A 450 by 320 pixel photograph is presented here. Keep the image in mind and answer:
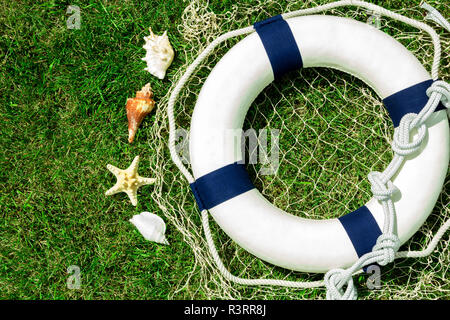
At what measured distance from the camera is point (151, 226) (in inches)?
58.4

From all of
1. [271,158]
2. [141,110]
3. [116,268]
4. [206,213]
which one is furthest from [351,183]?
[116,268]

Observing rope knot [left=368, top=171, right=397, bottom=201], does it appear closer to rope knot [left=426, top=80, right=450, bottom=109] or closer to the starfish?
rope knot [left=426, top=80, right=450, bottom=109]

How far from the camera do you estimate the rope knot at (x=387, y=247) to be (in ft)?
3.95

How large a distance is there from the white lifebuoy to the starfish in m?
0.25

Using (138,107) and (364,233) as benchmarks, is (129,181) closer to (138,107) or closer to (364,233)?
(138,107)

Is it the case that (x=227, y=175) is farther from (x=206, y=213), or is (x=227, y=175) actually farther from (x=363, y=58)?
(x=363, y=58)

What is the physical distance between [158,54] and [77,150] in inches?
18.1

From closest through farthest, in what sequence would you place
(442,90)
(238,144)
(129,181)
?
(442,90) → (238,144) → (129,181)

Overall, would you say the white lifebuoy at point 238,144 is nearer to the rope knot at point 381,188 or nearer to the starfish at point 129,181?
the rope knot at point 381,188

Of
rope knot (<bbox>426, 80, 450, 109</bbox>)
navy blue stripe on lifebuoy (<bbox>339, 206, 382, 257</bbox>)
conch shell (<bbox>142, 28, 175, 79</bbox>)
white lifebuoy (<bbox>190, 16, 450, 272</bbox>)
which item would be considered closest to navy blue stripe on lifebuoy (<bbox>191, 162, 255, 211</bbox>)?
white lifebuoy (<bbox>190, 16, 450, 272</bbox>)

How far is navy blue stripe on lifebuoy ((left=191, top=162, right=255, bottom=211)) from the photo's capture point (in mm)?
1281

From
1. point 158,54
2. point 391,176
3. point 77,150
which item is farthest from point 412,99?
point 77,150

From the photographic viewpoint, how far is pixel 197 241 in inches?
56.6
